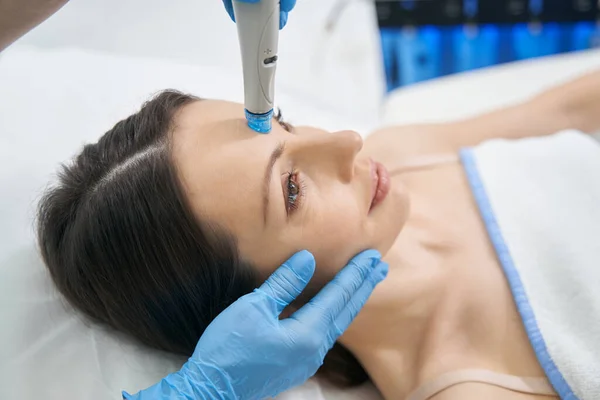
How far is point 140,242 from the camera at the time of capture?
873mm

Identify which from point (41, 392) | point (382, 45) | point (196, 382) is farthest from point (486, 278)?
point (382, 45)

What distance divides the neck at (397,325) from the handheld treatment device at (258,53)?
419 millimetres

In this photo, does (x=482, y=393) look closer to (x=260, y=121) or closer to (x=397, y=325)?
A: (x=397, y=325)

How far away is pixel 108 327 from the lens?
3.43ft

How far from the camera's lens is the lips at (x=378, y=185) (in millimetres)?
1009

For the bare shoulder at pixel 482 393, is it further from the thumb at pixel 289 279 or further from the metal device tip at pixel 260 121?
the metal device tip at pixel 260 121

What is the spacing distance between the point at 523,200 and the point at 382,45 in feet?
3.75

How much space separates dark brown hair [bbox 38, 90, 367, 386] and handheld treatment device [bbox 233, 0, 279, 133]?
16 centimetres

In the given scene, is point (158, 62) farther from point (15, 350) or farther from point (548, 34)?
point (548, 34)

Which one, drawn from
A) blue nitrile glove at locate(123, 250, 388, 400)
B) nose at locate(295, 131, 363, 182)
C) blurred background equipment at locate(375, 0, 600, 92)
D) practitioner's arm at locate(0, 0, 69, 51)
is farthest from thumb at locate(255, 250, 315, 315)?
blurred background equipment at locate(375, 0, 600, 92)

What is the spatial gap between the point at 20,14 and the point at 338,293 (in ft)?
2.24

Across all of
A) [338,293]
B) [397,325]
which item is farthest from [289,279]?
[397,325]

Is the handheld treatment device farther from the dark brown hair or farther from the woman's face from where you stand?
the dark brown hair

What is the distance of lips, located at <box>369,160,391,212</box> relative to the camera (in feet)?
3.31
